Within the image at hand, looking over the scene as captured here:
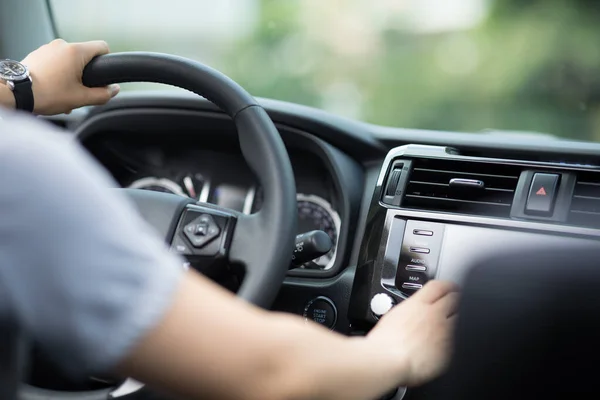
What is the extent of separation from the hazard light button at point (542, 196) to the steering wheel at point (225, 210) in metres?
0.47

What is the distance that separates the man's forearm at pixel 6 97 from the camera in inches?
51.7

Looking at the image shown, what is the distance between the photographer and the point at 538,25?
3.96m

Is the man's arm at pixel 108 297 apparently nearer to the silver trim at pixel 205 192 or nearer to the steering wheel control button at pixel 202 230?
the steering wheel control button at pixel 202 230

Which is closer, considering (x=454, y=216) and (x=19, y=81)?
(x=19, y=81)

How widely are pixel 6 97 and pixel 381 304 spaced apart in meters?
0.75

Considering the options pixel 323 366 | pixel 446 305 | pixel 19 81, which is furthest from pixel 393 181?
pixel 323 366

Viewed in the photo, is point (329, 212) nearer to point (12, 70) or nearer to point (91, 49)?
point (91, 49)

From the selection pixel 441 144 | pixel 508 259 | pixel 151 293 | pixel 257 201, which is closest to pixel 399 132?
pixel 441 144

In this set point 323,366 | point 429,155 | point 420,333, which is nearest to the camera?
point 323,366

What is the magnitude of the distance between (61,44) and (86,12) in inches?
50.1

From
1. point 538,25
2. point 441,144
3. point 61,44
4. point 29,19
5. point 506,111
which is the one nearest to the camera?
point 61,44

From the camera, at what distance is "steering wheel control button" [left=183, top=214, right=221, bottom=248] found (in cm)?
144

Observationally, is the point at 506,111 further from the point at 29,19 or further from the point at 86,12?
the point at 29,19

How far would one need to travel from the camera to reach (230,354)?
673 mm
